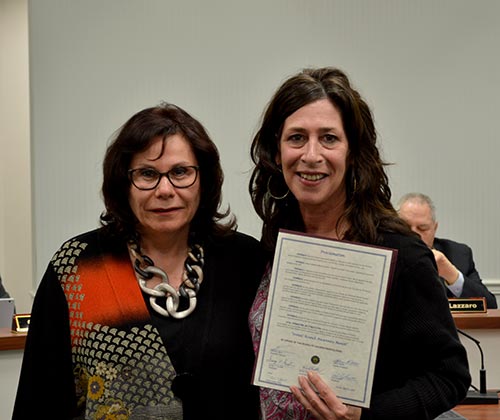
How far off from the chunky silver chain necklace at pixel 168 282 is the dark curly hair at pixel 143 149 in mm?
73

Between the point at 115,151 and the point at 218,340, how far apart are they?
1.79ft

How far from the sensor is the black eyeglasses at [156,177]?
198cm

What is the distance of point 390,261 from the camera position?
1.75m

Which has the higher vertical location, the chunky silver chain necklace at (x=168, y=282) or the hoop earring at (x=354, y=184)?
the hoop earring at (x=354, y=184)

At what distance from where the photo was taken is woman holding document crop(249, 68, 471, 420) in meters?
1.78

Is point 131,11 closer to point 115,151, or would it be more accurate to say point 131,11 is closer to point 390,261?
point 115,151

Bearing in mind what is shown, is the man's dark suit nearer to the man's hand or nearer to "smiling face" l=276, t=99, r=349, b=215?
the man's hand

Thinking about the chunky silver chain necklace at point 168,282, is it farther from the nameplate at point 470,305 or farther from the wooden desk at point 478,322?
the nameplate at point 470,305

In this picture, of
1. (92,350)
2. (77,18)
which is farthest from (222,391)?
(77,18)

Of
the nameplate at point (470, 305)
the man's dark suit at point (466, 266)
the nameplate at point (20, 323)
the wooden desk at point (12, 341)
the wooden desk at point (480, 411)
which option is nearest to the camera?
the wooden desk at point (480, 411)

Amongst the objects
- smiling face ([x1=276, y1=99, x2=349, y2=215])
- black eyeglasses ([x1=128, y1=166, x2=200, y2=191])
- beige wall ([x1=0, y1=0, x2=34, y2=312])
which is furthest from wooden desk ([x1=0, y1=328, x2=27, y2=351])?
beige wall ([x1=0, y1=0, x2=34, y2=312])

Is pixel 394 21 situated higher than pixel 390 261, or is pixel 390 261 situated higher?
pixel 394 21

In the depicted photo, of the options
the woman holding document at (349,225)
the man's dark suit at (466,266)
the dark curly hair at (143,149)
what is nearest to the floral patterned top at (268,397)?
the woman holding document at (349,225)

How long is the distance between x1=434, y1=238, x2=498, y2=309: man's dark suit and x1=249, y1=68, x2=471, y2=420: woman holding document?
279 centimetres
